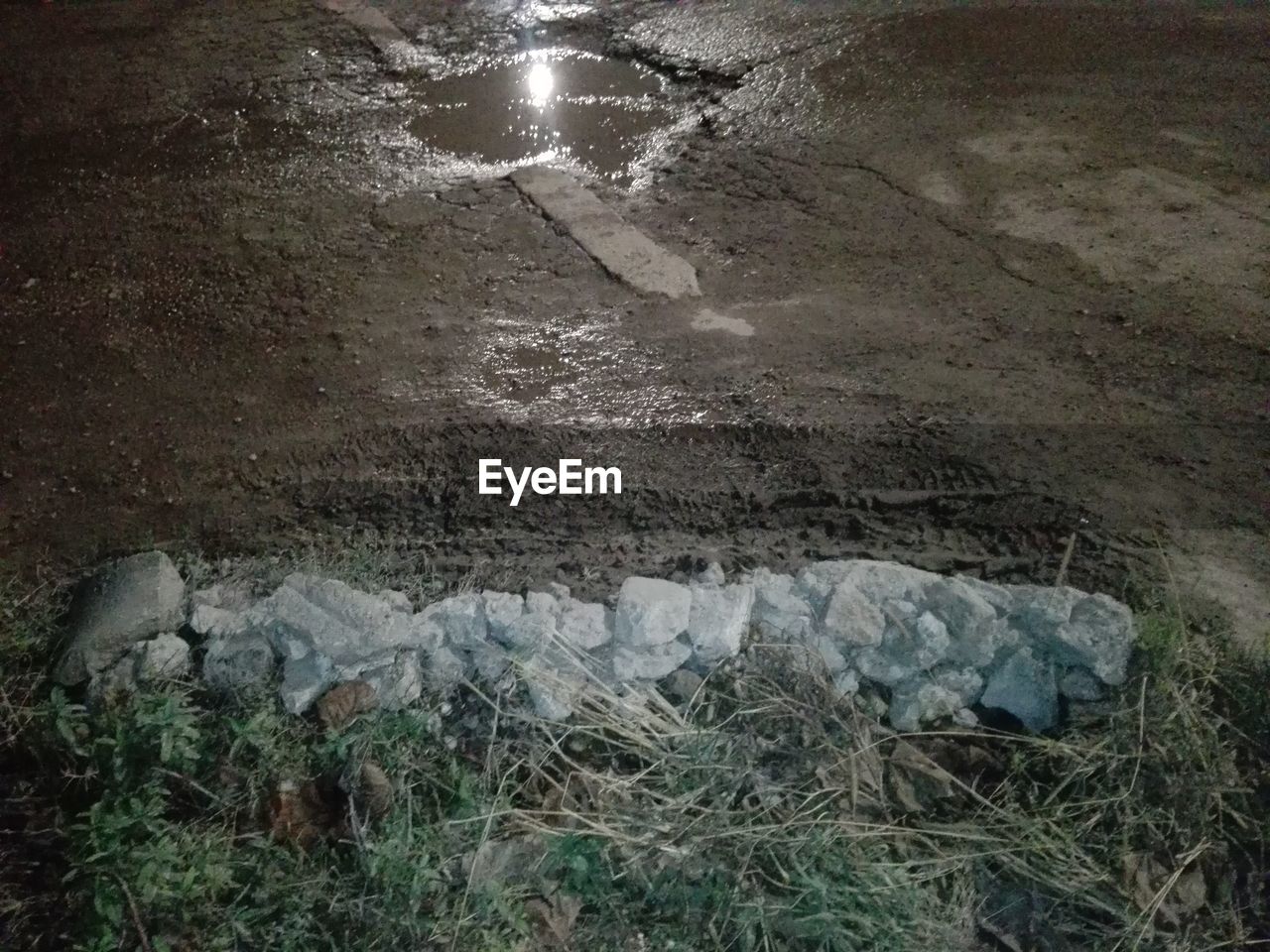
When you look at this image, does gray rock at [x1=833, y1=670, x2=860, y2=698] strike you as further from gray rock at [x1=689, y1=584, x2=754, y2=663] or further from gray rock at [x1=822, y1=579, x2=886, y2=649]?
gray rock at [x1=689, y1=584, x2=754, y2=663]

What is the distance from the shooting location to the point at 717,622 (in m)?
2.88

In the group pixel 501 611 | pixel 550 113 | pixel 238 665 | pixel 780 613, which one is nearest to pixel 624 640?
pixel 501 611

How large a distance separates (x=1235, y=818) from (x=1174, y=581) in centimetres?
81

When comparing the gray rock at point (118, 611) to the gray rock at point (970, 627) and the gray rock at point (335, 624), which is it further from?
the gray rock at point (970, 627)

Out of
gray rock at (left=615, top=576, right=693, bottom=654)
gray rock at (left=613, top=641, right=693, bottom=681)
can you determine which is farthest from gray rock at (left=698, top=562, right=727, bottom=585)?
gray rock at (left=613, top=641, right=693, bottom=681)

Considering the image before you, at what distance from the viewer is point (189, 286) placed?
423 cm

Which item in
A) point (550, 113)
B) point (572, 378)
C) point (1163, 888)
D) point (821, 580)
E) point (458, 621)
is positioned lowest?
point (1163, 888)

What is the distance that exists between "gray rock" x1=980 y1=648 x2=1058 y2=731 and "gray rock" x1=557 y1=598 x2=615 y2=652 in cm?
117

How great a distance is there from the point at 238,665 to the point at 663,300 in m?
2.26

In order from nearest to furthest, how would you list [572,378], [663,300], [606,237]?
[572,378] → [663,300] → [606,237]

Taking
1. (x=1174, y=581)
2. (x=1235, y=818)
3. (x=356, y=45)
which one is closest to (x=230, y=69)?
(x=356, y=45)

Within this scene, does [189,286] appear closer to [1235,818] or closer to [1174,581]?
[1174,581]

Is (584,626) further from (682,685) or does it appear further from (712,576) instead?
(712,576)

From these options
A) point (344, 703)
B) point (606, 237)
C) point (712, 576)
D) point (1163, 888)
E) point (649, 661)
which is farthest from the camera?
point (606, 237)
